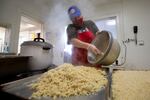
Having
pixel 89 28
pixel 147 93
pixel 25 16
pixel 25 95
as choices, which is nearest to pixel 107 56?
pixel 147 93

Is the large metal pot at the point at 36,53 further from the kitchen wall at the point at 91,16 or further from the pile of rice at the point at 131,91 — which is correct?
the kitchen wall at the point at 91,16

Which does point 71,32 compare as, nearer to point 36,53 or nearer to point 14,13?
point 36,53

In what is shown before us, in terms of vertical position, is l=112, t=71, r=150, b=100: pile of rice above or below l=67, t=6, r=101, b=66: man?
below

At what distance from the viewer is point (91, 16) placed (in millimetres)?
2363

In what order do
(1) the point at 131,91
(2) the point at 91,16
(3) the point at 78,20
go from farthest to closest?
(2) the point at 91,16 < (3) the point at 78,20 < (1) the point at 131,91

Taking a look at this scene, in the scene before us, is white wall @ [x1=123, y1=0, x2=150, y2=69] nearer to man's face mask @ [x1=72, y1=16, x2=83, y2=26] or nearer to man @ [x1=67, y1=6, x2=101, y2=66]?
man @ [x1=67, y1=6, x2=101, y2=66]

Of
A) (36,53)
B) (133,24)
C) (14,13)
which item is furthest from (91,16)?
(36,53)

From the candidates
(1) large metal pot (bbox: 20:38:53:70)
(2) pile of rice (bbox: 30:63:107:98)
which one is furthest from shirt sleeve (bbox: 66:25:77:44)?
(2) pile of rice (bbox: 30:63:107:98)

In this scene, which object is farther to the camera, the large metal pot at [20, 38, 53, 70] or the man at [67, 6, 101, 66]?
the man at [67, 6, 101, 66]

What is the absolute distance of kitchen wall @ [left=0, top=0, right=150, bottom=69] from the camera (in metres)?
1.87

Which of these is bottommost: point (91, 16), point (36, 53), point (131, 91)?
point (131, 91)

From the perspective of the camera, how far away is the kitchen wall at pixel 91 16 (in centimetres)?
187

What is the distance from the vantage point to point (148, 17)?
191 centimetres

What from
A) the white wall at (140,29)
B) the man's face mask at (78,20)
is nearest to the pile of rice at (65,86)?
the man's face mask at (78,20)
